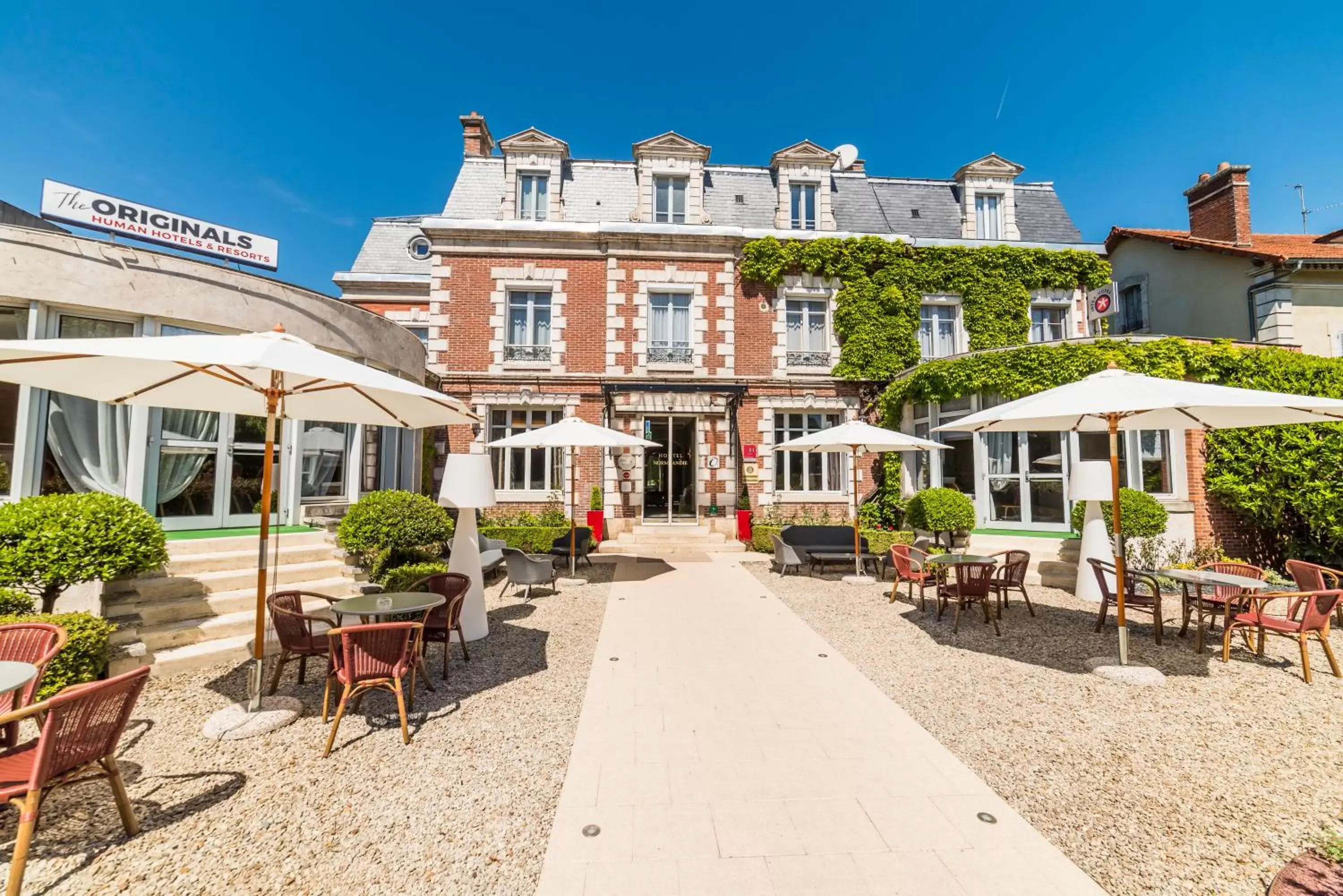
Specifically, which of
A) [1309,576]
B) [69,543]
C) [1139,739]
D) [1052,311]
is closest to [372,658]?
[69,543]

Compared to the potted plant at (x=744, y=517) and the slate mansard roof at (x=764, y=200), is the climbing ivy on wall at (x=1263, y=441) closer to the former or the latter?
→ the potted plant at (x=744, y=517)

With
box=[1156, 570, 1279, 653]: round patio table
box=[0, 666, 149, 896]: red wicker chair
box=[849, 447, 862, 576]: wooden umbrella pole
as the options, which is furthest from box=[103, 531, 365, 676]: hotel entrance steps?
box=[1156, 570, 1279, 653]: round patio table

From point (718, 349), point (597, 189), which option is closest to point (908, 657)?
point (718, 349)

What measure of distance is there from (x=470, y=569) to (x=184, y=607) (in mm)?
2664

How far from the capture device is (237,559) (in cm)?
627

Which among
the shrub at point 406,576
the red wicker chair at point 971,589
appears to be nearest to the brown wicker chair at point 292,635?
the shrub at point 406,576

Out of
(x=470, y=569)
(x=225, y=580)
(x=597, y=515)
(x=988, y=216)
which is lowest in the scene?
(x=225, y=580)

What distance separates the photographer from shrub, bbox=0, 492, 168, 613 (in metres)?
4.38

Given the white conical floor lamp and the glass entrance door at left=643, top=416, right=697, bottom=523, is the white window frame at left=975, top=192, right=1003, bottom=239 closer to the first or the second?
the glass entrance door at left=643, top=416, right=697, bottom=523

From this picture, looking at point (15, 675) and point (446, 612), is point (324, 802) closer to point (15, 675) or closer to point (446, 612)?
point (15, 675)

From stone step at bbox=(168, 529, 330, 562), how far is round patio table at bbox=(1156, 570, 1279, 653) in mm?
10146

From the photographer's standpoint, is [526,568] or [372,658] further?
[526,568]

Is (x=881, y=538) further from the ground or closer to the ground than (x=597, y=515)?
closer to the ground

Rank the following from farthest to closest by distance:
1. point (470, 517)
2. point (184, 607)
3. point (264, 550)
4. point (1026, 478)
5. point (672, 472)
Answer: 1. point (672, 472)
2. point (1026, 478)
3. point (470, 517)
4. point (184, 607)
5. point (264, 550)
